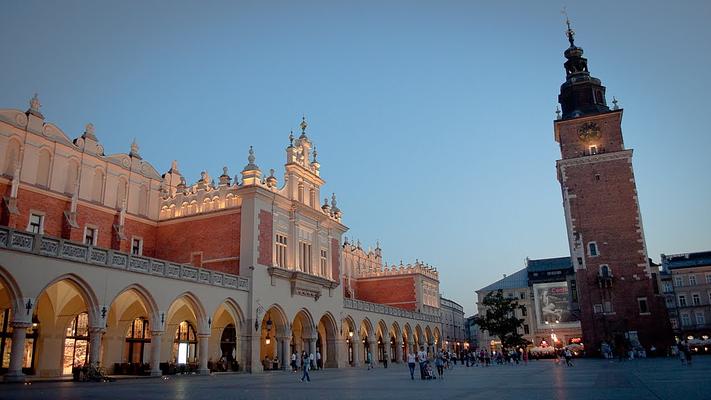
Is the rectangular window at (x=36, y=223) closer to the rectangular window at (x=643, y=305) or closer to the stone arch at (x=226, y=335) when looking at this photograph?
the stone arch at (x=226, y=335)

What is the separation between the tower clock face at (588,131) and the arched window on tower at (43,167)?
150ft

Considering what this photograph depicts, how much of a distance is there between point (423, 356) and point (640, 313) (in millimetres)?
31504

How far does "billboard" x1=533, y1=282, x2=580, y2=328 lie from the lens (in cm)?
7544

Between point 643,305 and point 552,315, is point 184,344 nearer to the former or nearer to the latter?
point 643,305

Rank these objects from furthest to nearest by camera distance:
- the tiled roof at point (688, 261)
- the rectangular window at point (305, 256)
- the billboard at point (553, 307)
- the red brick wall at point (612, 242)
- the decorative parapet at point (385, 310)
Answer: the billboard at point (553, 307) < the tiled roof at point (688, 261) < the red brick wall at point (612, 242) < the decorative parapet at point (385, 310) < the rectangular window at point (305, 256)

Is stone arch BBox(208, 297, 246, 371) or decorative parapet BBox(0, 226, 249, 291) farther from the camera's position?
stone arch BBox(208, 297, 246, 371)

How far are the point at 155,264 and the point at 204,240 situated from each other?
30.1 ft

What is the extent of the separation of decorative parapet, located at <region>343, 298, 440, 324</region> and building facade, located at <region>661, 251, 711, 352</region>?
3371cm

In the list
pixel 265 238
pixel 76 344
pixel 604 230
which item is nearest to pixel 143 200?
pixel 265 238

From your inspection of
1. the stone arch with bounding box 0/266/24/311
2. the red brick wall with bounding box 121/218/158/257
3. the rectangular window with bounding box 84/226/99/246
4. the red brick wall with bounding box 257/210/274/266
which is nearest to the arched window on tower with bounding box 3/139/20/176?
the rectangular window with bounding box 84/226/99/246

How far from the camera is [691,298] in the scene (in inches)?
2815

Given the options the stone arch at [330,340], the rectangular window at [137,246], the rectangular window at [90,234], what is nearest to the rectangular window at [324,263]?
the stone arch at [330,340]

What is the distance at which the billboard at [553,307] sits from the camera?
75.4m

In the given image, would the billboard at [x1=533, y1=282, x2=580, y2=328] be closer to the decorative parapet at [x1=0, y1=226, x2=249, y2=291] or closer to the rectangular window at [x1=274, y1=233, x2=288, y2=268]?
the rectangular window at [x1=274, y1=233, x2=288, y2=268]
